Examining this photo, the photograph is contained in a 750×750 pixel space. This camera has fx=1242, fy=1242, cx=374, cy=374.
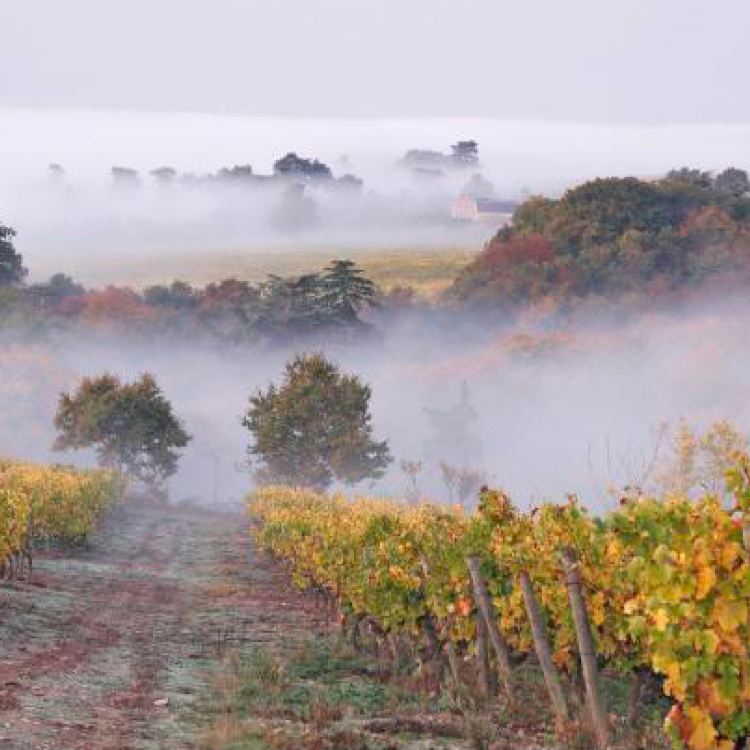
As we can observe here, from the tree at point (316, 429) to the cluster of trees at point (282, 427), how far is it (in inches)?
2.7

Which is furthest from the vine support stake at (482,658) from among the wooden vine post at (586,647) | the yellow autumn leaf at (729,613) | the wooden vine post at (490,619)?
the yellow autumn leaf at (729,613)

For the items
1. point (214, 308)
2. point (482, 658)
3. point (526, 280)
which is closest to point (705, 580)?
point (482, 658)

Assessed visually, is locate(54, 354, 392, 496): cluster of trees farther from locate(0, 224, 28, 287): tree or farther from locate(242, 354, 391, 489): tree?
locate(0, 224, 28, 287): tree

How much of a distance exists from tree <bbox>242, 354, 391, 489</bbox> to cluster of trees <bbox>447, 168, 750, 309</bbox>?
54.8 metres

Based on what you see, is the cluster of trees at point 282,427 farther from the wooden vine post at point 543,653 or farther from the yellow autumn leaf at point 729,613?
the yellow autumn leaf at point 729,613

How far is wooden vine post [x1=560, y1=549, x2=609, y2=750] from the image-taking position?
14094mm

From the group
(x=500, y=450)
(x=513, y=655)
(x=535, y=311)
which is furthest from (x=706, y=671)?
(x=535, y=311)

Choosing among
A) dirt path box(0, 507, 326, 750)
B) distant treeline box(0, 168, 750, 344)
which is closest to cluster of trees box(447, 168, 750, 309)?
distant treeline box(0, 168, 750, 344)

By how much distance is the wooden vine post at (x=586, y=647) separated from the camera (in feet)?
46.2

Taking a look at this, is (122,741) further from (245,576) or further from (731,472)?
(245,576)

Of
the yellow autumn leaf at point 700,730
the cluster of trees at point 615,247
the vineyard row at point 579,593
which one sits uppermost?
the cluster of trees at point 615,247

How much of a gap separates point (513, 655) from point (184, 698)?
5114 millimetres

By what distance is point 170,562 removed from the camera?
46781 mm

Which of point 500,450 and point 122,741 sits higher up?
point 500,450
